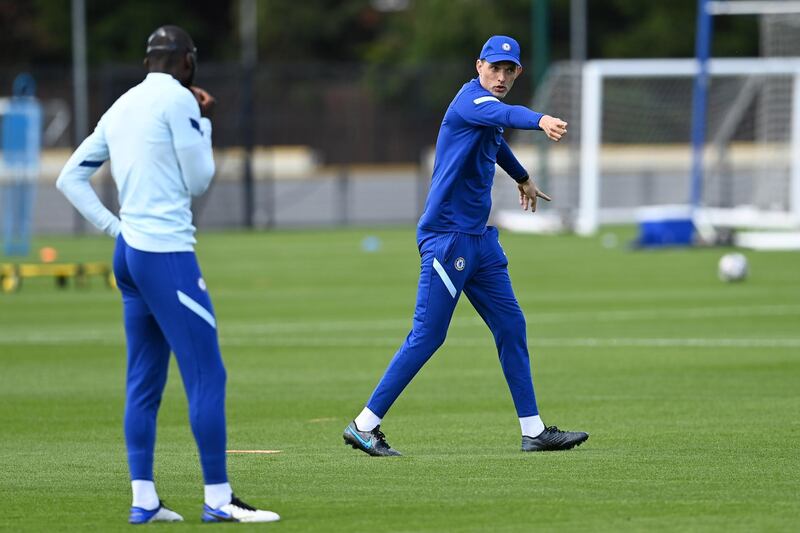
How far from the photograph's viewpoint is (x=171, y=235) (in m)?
7.21

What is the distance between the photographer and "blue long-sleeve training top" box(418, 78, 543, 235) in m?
→ 9.45

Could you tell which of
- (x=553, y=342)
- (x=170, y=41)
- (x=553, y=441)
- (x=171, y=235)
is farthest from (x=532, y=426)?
(x=553, y=342)

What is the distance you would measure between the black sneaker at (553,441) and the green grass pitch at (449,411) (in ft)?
0.43

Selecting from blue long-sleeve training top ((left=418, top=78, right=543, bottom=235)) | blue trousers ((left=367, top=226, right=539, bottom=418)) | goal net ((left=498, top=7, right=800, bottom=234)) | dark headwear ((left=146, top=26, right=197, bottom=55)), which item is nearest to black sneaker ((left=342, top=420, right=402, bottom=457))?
blue trousers ((left=367, top=226, right=539, bottom=418))

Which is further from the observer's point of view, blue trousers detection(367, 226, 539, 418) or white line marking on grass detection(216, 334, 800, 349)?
white line marking on grass detection(216, 334, 800, 349)

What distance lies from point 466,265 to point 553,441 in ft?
3.79

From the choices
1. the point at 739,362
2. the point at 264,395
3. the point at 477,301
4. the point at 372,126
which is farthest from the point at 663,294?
the point at 372,126

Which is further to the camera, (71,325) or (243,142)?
(243,142)

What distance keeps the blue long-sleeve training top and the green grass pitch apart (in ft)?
4.51

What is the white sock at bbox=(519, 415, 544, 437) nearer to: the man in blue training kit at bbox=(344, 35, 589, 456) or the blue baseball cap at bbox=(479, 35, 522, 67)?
the man in blue training kit at bbox=(344, 35, 589, 456)

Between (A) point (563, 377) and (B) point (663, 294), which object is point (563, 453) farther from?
(B) point (663, 294)

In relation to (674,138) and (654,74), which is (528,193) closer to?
(654,74)

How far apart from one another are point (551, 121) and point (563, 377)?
555 centimetres

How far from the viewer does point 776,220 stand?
32.2m
